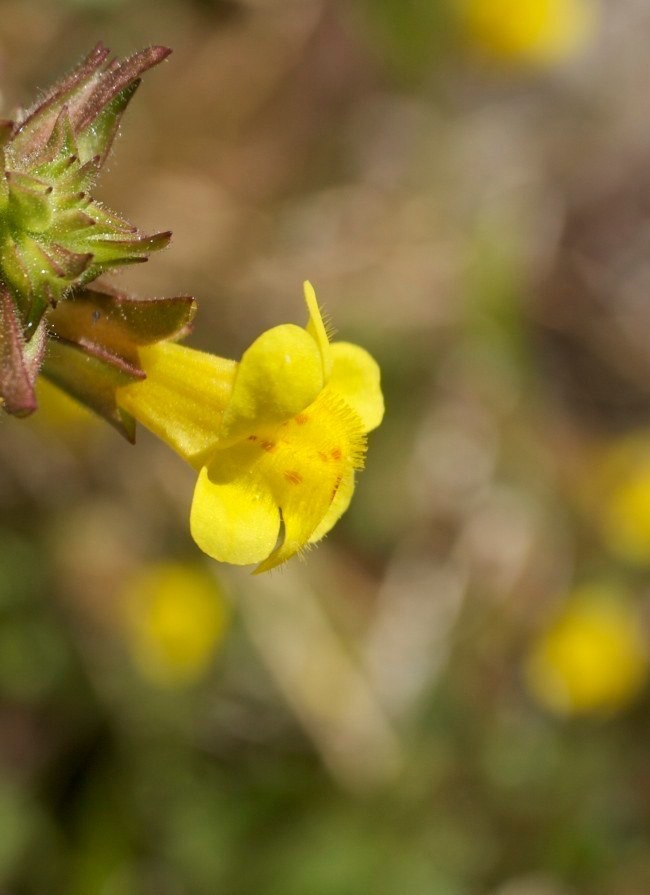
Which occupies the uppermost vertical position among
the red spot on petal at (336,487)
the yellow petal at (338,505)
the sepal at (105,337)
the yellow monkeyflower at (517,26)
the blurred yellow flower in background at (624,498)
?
the yellow monkeyflower at (517,26)

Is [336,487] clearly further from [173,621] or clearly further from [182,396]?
[173,621]

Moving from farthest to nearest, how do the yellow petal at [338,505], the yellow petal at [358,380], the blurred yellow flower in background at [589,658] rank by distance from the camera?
the blurred yellow flower in background at [589,658] < the yellow petal at [358,380] < the yellow petal at [338,505]

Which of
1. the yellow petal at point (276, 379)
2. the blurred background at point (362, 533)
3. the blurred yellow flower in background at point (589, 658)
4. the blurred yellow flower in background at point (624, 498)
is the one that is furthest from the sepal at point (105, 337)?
the blurred yellow flower in background at point (624, 498)

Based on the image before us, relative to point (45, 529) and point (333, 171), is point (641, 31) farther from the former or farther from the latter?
point (45, 529)

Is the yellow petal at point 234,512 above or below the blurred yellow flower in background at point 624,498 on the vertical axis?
above

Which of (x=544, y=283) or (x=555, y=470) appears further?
(x=544, y=283)

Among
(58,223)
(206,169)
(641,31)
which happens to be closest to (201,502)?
(58,223)

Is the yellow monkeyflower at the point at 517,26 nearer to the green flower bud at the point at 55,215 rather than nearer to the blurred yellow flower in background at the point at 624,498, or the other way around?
the blurred yellow flower in background at the point at 624,498

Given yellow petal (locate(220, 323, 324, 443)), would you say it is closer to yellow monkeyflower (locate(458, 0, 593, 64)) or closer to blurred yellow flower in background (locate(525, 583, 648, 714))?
blurred yellow flower in background (locate(525, 583, 648, 714))
